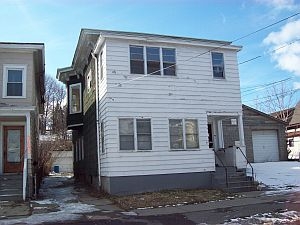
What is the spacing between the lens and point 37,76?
22422 millimetres

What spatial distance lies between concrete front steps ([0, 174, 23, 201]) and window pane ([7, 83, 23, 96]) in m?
3.80

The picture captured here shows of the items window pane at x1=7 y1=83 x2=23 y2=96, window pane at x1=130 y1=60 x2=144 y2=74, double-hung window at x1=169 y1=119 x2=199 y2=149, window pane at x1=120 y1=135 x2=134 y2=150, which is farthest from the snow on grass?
window pane at x1=7 y1=83 x2=23 y2=96

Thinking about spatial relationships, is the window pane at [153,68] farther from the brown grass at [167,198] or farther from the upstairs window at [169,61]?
the brown grass at [167,198]

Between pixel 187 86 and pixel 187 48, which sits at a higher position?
pixel 187 48

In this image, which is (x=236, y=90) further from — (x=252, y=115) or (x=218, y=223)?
(x=218, y=223)

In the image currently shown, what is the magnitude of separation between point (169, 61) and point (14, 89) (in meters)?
7.32

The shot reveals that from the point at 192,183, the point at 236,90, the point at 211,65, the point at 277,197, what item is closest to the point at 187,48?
the point at 211,65

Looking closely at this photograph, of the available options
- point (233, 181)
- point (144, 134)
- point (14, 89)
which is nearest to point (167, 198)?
point (144, 134)

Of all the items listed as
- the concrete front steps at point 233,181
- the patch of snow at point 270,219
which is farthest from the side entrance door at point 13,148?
the patch of snow at point 270,219

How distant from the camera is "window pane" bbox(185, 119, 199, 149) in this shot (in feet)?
58.5

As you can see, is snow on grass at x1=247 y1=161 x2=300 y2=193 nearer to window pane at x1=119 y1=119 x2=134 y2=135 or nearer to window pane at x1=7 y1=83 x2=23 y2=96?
window pane at x1=119 y1=119 x2=134 y2=135

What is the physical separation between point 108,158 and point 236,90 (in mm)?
7146

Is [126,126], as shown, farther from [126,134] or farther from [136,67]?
[136,67]

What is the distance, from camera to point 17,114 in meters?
17.8
